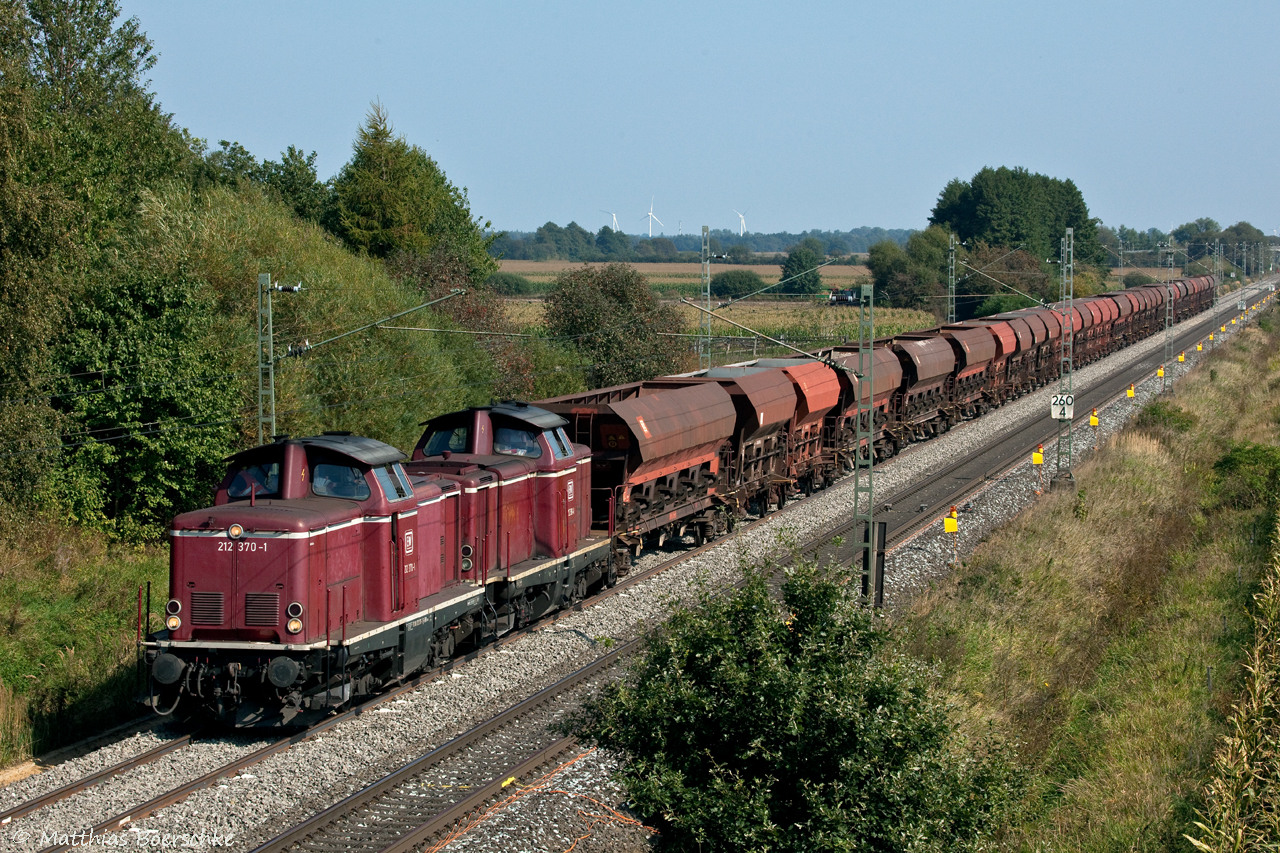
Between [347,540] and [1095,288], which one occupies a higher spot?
[1095,288]

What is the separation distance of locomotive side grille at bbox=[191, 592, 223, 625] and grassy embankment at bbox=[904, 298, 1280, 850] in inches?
331

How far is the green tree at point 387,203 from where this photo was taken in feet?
176

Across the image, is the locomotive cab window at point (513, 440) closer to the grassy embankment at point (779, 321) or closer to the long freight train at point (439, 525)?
the long freight train at point (439, 525)

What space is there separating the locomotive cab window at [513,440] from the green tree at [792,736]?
937cm

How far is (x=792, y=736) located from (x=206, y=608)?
7921mm

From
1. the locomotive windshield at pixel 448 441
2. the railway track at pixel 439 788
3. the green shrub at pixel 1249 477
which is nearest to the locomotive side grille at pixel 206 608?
the railway track at pixel 439 788

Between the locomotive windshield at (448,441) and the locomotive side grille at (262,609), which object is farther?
the locomotive windshield at (448,441)

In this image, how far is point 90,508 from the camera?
83.7 feet

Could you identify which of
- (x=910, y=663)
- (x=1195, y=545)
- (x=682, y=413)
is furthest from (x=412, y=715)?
(x=1195, y=545)

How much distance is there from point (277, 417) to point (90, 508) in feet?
15.8

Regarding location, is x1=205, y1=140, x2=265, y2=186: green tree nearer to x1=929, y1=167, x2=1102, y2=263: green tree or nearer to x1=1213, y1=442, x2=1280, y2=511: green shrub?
x1=1213, y1=442, x2=1280, y2=511: green shrub

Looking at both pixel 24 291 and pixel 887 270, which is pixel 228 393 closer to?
pixel 24 291

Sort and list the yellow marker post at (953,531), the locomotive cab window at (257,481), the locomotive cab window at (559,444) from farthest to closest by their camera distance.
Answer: the yellow marker post at (953,531), the locomotive cab window at (559,444), the locomotive cab window at (257,481)

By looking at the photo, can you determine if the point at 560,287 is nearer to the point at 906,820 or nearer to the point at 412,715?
the point at 412,715
